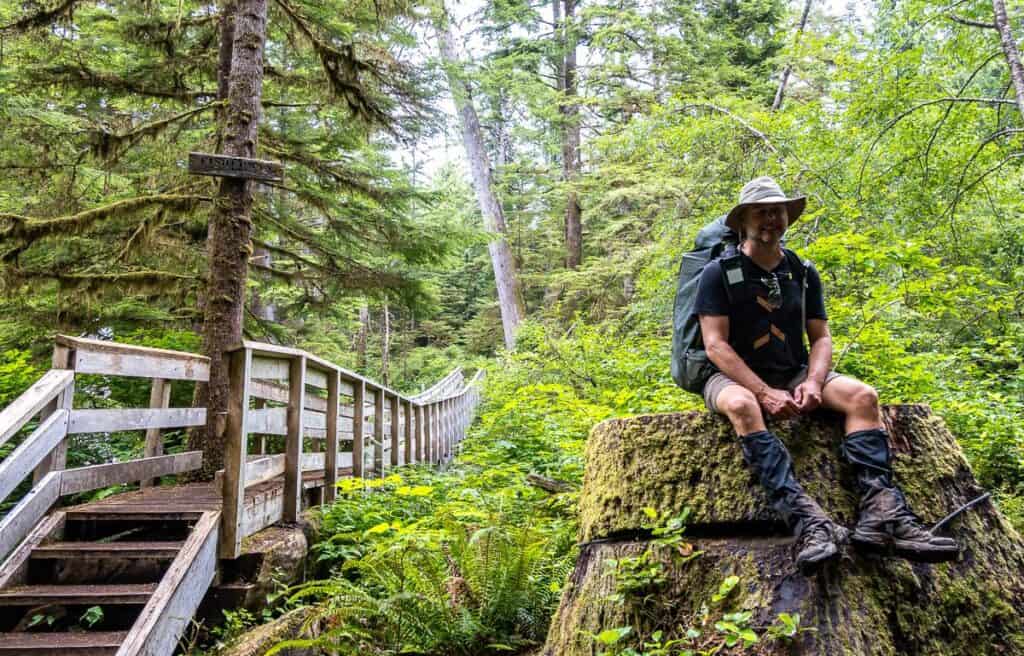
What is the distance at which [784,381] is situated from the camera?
9.59 ft

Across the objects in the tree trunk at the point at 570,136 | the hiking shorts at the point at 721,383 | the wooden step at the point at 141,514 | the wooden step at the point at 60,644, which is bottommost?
the wooden step at the point at 60,644

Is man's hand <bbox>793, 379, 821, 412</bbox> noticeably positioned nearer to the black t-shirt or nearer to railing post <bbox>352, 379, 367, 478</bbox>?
the black t-shirt

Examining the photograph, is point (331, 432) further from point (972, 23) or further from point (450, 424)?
point (450, 424)

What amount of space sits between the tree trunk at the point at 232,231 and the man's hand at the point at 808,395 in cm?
587

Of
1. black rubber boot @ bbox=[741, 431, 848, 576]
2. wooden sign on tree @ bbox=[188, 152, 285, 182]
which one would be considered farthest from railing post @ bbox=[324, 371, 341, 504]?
black rubber boot @ bbox=[741, 431, 848, 576]

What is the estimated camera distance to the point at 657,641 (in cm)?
208

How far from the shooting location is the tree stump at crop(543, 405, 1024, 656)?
219 centimetres

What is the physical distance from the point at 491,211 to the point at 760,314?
674 inches

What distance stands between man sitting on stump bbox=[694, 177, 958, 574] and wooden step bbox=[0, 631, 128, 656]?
3311 millimetres

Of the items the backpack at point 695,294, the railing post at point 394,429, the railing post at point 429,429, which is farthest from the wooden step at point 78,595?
the railing post at point 429,429

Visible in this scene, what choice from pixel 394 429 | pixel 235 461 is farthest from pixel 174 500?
pixel 394 429

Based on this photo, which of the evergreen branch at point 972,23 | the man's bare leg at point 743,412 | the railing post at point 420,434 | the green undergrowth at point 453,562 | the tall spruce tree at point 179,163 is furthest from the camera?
the railing post at point 420,434

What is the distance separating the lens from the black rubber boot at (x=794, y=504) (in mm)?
2135

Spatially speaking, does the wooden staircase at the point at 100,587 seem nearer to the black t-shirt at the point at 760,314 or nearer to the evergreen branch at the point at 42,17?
the black t-shirt at the point at 760,314
